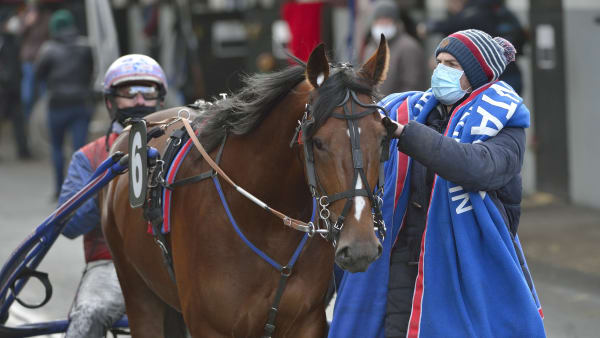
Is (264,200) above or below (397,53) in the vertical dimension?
below

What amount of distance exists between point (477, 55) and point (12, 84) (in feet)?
43.9

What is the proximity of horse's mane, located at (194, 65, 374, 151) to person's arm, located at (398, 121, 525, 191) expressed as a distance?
233 mm

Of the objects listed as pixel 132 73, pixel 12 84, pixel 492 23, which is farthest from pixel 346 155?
pixel 12 84

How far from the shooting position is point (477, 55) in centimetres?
381

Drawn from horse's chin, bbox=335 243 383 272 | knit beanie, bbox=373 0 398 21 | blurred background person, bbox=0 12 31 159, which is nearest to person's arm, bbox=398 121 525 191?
horse's chin, bbox=335 243 383 272

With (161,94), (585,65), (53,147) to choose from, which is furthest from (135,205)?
(53,147)

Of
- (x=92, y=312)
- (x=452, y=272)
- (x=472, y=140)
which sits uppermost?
(x=472, y=140)

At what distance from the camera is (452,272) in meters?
3.78

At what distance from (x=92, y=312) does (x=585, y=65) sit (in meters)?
6.75

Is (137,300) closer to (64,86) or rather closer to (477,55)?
(477,55)

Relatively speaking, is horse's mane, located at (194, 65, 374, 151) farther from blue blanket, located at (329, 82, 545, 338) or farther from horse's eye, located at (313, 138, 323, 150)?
blue blanket, located at (329, 82, 545, 338)

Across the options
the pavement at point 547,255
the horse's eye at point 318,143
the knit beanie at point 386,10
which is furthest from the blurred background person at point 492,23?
the horse's eye at point 318,143

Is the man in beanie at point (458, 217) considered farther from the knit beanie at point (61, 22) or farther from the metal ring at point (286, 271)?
the knit beanie at point (61, 22)

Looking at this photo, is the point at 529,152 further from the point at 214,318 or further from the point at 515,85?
the point at 214,318
